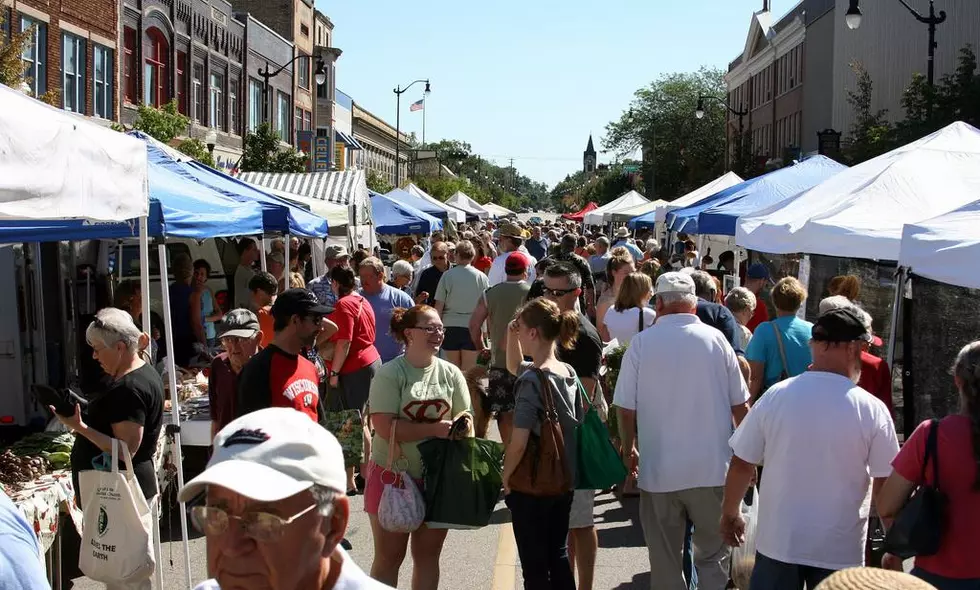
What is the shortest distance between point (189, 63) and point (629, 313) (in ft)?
105

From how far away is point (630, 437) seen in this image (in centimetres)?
568

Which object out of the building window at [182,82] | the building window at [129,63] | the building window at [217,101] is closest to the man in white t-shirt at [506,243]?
the building window at [129,63]

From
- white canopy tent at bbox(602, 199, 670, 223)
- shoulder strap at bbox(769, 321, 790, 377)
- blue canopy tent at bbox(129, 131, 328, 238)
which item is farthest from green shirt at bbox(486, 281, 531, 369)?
white canopy tent at bbox(602, 199, 670, 223)

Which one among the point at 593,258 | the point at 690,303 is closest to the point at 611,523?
the point at 690,303

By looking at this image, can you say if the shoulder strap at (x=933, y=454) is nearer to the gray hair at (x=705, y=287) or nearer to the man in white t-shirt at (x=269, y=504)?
the man in white t-shirt at (x=269, y=504)

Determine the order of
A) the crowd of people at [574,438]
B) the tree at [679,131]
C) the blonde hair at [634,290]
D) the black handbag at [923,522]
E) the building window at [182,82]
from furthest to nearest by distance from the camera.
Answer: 1. the tree at [679,131]
2. the building window at [182,82]
3. the blonde hair at [634,290]
4. the black handbag at [923,522]
5. the crowd of people at [574,438]

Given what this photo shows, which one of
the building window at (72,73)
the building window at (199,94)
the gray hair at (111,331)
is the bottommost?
the gray hair at (111,331)

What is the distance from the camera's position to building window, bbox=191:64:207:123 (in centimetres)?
3863

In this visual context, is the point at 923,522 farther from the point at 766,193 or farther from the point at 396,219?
the point at 396,219

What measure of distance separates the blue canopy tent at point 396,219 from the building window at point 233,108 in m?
20.6

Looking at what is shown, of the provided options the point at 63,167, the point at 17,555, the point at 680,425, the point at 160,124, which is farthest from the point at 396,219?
the point at 17,555

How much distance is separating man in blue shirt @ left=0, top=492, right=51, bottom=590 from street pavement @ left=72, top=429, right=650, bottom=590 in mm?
3508

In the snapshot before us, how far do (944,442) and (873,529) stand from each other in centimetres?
254

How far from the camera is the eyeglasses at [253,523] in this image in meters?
2.19
